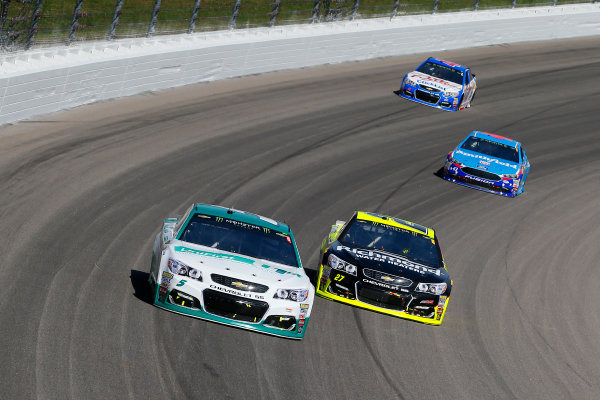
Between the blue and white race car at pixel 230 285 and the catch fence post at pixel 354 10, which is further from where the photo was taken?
the catch fence post at pixel 354 10

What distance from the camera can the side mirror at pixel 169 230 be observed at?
11.6 meters

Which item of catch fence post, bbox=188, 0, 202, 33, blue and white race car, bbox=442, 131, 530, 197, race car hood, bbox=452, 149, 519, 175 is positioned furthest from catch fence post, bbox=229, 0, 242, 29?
race car hood, bbox=452, 149, 519, 175

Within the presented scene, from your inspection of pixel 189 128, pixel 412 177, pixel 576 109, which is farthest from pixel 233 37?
pixel 576 109

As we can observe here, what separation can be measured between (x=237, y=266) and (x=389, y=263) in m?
2.55

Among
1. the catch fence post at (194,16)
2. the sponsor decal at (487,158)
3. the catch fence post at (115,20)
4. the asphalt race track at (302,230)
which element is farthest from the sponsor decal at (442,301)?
the catch fence post at (194,16)

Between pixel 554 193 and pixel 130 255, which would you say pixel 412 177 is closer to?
pixel 554 193

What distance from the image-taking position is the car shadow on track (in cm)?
1159

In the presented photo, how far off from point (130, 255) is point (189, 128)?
7.78 meters

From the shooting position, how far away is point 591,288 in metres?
15.8

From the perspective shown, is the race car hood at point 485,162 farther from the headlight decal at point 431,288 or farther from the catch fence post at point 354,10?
the catch fence post at point 354,10

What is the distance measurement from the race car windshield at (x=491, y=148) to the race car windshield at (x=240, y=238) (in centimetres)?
1033

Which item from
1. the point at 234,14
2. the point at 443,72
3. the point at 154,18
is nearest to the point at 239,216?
the point at 154,18

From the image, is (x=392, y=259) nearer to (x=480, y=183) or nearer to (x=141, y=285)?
(x=141, y=285)

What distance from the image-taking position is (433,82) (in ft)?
88.8
